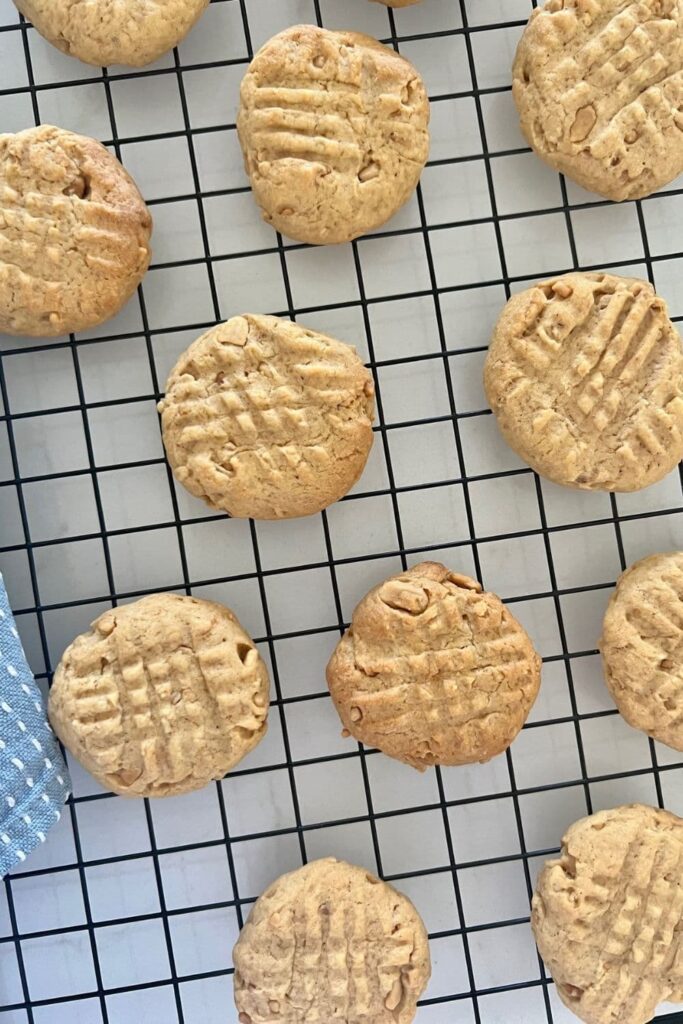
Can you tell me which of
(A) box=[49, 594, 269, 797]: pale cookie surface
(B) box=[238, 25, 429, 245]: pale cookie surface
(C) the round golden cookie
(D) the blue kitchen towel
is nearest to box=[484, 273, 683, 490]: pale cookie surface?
(C) the round golden cookie

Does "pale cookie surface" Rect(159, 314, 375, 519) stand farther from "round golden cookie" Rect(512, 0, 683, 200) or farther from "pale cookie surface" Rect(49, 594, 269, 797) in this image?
"round golden cookie" Rect(512, 0, 683, 200)

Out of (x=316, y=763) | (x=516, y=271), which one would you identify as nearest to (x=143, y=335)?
(x=516, y=271)

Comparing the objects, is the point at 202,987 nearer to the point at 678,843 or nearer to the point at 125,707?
the point at 125,707

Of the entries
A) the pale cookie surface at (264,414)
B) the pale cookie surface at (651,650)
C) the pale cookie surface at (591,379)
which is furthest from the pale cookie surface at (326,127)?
the pale cookie surface at (651,650)

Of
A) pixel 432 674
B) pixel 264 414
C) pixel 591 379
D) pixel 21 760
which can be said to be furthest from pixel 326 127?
pixel 21 760

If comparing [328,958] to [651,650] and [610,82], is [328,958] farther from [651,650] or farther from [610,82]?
[610,82]
